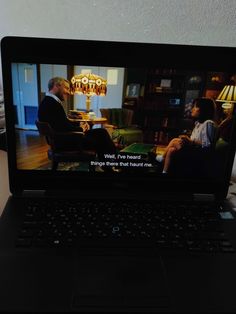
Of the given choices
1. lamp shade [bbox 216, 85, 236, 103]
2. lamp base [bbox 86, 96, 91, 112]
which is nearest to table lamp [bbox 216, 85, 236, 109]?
lamp shade [bbox 216, 85, 236, 103]

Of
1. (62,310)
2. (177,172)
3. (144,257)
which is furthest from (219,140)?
(62,310)

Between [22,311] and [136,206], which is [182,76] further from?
[22,311]

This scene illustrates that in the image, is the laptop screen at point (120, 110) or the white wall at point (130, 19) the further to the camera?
the white wall at point (130, 19)

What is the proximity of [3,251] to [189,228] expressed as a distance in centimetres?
39

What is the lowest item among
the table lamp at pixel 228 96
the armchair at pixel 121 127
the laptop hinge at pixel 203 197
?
the laptop hinge at pixel 203 197

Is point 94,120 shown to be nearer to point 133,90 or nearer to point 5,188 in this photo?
point 133,90

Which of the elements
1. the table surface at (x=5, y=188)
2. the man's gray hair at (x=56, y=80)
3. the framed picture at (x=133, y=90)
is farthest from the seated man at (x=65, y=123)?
the table surface at (x=5, y=188)

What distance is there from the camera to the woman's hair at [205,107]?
587 millimetres

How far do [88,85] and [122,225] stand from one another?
33cm

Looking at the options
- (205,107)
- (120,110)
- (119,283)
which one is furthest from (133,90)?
(119,283)

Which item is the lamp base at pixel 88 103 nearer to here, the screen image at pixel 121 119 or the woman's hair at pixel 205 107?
the screen image at pixel 121 119

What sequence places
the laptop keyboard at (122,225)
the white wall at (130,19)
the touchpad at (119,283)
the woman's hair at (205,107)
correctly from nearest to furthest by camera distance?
1. the touchpad at (119,283)
2. the laptop keyboard at (122,225)
3. the woman's hair at (205,107)
4. the white wall at (130,19)

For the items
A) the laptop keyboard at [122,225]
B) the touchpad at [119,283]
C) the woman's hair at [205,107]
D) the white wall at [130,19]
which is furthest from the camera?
the white wall at [130,19]

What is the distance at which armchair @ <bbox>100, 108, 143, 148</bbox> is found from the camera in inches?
23.5
